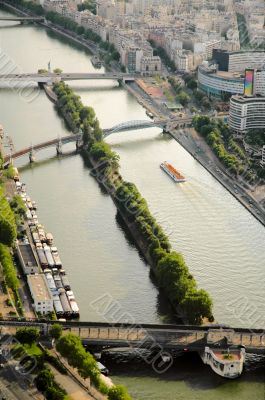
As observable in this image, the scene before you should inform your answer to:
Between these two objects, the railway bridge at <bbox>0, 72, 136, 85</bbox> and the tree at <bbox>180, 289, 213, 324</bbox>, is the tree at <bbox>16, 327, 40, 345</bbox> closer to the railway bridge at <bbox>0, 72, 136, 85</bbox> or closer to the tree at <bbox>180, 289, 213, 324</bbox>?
the tree at <bbox>180, 289, 213, 324</bbox>

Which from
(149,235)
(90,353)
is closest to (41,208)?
(149,235)

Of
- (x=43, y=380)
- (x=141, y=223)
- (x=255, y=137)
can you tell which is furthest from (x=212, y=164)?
(x=43, y=380)

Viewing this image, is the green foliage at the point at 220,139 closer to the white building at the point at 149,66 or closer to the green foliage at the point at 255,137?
the green foliage at the point at 255,137

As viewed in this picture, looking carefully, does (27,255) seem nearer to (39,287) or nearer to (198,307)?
(39,287)

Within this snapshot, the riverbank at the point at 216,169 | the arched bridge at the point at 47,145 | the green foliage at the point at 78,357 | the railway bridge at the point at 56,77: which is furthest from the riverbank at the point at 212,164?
the green foliage at the point at 78,357

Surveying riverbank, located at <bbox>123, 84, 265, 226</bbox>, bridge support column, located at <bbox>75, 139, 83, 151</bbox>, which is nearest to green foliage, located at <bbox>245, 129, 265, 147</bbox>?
riverbank, located at <bbox>123, 84, 265, 226</bbox>

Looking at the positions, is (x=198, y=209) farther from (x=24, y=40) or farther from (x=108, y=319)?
(x=24, y=40)
